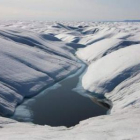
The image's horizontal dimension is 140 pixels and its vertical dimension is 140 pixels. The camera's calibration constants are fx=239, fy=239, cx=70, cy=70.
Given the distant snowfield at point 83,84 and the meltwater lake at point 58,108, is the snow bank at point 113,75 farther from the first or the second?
the meltwater lake at point 58,108

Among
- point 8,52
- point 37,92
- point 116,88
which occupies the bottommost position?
point 37,92

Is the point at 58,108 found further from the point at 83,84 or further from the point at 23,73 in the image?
the point at 23,73

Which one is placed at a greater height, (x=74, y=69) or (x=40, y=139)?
(x=74, y=69)

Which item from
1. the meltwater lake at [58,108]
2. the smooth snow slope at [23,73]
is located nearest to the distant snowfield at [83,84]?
the smooth snow slope at [23,73]

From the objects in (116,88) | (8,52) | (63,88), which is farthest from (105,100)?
(8,52)

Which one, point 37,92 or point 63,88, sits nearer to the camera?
point 37,92

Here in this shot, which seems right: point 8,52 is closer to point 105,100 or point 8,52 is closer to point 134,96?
point 105,100

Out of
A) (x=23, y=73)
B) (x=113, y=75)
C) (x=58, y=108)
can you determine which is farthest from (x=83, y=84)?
(x=58, y=108)

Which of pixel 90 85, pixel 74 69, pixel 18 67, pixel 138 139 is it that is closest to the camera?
pixel 138 139
